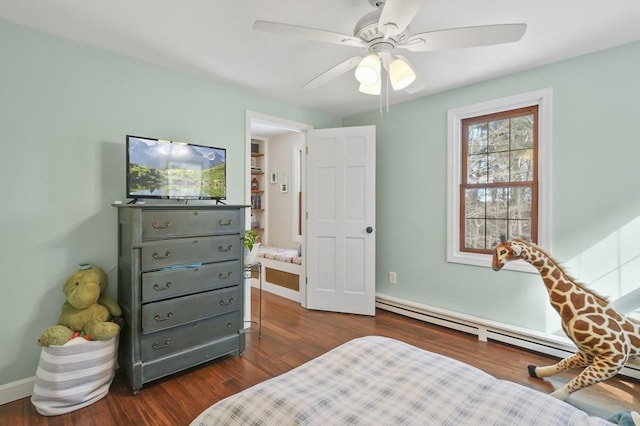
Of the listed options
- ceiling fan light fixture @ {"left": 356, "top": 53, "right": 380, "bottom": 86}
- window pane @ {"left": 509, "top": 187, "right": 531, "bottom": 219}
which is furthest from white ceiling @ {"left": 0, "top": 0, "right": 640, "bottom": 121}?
window pane @ {"left": 509, "top": 187, "right": 531, "bottom": 219}

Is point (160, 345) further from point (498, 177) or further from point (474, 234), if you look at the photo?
point (498, 177)

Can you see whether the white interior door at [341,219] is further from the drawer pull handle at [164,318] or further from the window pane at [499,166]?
the drawer pull handle at [164,318]

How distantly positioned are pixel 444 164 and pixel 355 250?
1344 millimetres

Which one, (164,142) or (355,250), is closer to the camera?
(164,142)

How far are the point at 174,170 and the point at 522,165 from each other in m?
3.03

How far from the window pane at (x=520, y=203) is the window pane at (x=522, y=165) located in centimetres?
10

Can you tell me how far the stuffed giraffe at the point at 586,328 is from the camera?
1.94 m

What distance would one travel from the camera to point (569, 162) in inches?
101

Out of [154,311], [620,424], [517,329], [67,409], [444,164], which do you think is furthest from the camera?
[444,164]

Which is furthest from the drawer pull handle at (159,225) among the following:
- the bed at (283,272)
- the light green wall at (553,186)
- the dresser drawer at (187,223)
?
the light green wall at (553,186)

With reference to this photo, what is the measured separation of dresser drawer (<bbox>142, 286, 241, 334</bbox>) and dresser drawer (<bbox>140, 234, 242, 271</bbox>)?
0.26 m

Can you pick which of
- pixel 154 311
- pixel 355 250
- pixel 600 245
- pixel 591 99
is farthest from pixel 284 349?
pixel 591 99

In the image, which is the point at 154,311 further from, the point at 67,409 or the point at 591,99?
the point at 591,99

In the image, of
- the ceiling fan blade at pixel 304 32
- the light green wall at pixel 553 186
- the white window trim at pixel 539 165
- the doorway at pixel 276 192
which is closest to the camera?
the ceiling fan blade at pixel 304 32
